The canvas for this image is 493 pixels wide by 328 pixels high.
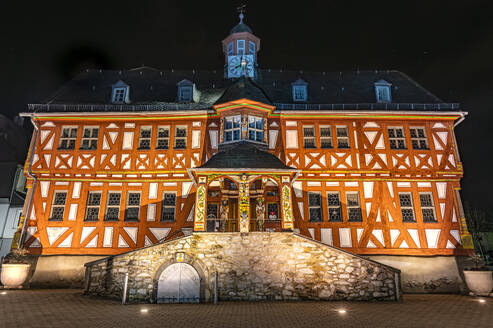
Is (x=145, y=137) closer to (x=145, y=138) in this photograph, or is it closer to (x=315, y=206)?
(x=145, y=138)

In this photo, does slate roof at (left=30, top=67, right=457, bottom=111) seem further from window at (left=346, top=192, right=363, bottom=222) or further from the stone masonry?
the stone masonry

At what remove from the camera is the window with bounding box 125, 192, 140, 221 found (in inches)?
605

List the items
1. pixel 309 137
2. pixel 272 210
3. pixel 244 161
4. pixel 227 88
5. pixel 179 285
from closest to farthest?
pixel 179 285 < pixel 244 161 < pixel 272 210 < pixel 309 137 < pixel 227 88

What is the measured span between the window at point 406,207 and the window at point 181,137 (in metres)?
11.1

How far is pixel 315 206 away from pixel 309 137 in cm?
359

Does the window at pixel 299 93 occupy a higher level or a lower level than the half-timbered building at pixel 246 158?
higher

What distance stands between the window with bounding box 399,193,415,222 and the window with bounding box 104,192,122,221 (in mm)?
13757

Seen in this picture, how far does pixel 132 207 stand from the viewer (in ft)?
50.9

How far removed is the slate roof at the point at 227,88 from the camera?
55.7ft

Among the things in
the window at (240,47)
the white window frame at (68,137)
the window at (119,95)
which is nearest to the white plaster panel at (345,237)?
the window at (240,47)

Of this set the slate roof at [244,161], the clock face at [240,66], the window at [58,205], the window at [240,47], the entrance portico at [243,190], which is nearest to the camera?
the entrance portico at [243,190]

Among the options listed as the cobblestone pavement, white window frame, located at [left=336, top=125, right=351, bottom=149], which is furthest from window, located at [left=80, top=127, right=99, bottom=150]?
white window frame, located at [left=336, top=125, right=351, bottom=149]

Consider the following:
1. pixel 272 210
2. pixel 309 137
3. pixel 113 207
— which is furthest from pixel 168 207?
pixel 309 137

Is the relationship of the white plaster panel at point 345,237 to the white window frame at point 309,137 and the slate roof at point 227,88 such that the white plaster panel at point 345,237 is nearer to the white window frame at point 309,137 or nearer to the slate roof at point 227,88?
the white window frame at point 309,137
